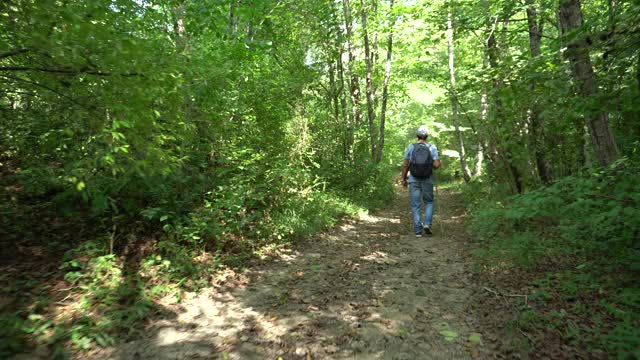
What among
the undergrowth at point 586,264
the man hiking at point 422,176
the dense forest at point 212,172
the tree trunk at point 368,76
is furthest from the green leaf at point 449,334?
the tree trunk at point 368,76

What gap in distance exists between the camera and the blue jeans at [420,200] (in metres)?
7.36

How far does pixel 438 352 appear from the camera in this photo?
297cm

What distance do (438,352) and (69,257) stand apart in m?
4.25

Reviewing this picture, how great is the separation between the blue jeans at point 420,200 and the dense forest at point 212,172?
929 mm

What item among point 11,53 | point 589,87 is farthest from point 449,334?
point 11,53

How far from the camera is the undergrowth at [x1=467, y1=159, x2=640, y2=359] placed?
2.91 metres

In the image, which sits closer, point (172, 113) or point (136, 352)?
point (136, 352)

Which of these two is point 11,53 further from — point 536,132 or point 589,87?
point 536,132

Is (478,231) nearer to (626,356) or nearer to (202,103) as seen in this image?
(626,356)

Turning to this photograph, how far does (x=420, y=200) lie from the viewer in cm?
746

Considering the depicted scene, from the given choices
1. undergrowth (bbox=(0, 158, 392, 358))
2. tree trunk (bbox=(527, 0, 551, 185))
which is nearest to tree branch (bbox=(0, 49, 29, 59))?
undergrowth (bbox=(0, 158, 392, 358))

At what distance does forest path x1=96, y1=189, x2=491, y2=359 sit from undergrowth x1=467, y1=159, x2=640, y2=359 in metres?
0.65

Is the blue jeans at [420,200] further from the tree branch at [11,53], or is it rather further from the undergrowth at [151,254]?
the tree branch at [11,53]

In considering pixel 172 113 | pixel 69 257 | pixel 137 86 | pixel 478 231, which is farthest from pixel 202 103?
pixel 478 231
